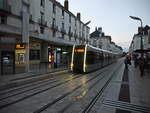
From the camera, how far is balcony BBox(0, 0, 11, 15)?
21.6 meters

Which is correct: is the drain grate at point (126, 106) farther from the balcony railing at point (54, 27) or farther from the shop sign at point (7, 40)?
the balcony railing at point (54, 27)

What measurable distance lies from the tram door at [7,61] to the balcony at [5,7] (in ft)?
27.0

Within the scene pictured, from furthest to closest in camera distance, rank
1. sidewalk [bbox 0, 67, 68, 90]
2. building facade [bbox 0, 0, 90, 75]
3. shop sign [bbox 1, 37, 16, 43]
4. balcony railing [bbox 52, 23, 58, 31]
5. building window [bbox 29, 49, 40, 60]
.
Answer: balcony railing [bbox 52, 23, 58, 31] < building window [bbox 29, 49, 40, 60] < shop sign [bbox 1, 37, 16, 43] < building facade [bbox 0, 0, 90, 75] < sidewalk [bbox 0, 67, 68, 90]

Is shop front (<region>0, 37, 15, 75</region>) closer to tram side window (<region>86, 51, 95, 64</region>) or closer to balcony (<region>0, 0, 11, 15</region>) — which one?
tram side window (<region>86, 51, 95, 64</region>)

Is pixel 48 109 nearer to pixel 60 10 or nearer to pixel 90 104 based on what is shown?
pixel 90 104

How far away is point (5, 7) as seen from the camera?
2217 centimetres

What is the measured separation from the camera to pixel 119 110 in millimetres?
6254

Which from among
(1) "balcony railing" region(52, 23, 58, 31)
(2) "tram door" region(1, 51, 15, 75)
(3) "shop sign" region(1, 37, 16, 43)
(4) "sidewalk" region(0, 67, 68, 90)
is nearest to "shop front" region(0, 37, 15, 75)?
(2) "tram door" region(1, 51, 15, 75)

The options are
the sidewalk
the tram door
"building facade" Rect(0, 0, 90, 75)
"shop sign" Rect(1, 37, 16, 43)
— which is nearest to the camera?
the sidewalk

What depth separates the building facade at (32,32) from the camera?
16695mm

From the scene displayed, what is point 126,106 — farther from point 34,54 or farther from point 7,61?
point 34,54

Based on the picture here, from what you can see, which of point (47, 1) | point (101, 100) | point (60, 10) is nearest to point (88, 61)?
point (101, 100)

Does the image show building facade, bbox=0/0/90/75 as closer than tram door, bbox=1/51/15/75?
No

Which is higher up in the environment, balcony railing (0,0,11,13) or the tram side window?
balcony railing (0,0,11,13)
